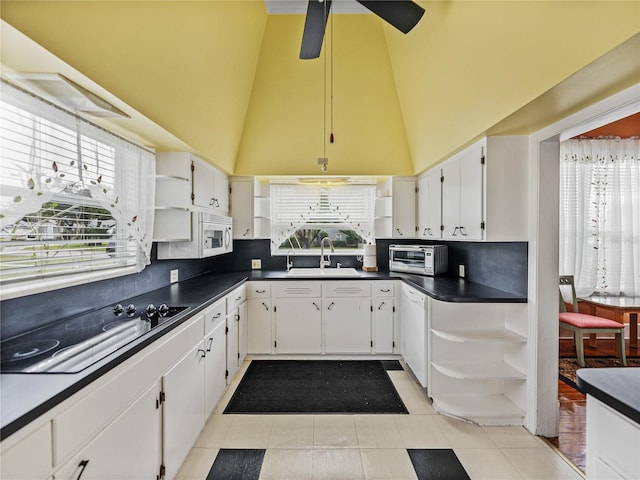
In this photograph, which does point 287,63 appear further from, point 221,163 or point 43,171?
point 43,171

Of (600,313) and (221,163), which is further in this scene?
(600,313)

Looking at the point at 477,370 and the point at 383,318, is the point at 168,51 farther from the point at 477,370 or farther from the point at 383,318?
the point at 477,370

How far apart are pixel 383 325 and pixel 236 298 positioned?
61.5 inches

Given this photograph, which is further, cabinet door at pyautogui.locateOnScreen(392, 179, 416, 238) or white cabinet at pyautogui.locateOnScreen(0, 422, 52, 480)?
cabinet door at pyautogui.locateOnScreen(392, 179, 416, 238)

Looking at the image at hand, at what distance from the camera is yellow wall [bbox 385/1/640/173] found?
1239 mm

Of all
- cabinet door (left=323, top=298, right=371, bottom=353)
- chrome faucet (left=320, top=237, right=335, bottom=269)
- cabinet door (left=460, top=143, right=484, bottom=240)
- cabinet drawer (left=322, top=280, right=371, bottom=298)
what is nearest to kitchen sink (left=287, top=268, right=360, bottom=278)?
chrome faucet (left=320, top=237, right=335, bottom=269)

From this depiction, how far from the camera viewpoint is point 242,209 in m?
3.70

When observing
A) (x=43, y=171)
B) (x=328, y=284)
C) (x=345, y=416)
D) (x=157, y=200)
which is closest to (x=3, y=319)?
(x=43, y=171)

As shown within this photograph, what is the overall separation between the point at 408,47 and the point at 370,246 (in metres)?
2.06

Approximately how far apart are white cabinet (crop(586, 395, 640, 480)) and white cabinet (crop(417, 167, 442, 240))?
7.30 ft

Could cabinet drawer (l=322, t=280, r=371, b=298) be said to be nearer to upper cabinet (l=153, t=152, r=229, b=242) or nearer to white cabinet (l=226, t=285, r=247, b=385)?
white cabinet (l=226, t=285, r=247, b=385)

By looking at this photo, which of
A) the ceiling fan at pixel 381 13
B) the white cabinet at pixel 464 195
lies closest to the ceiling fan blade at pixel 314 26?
the ceiling fan at pixel 381 13

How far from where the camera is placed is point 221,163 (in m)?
3.20

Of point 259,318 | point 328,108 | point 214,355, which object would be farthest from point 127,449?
point 328,108
